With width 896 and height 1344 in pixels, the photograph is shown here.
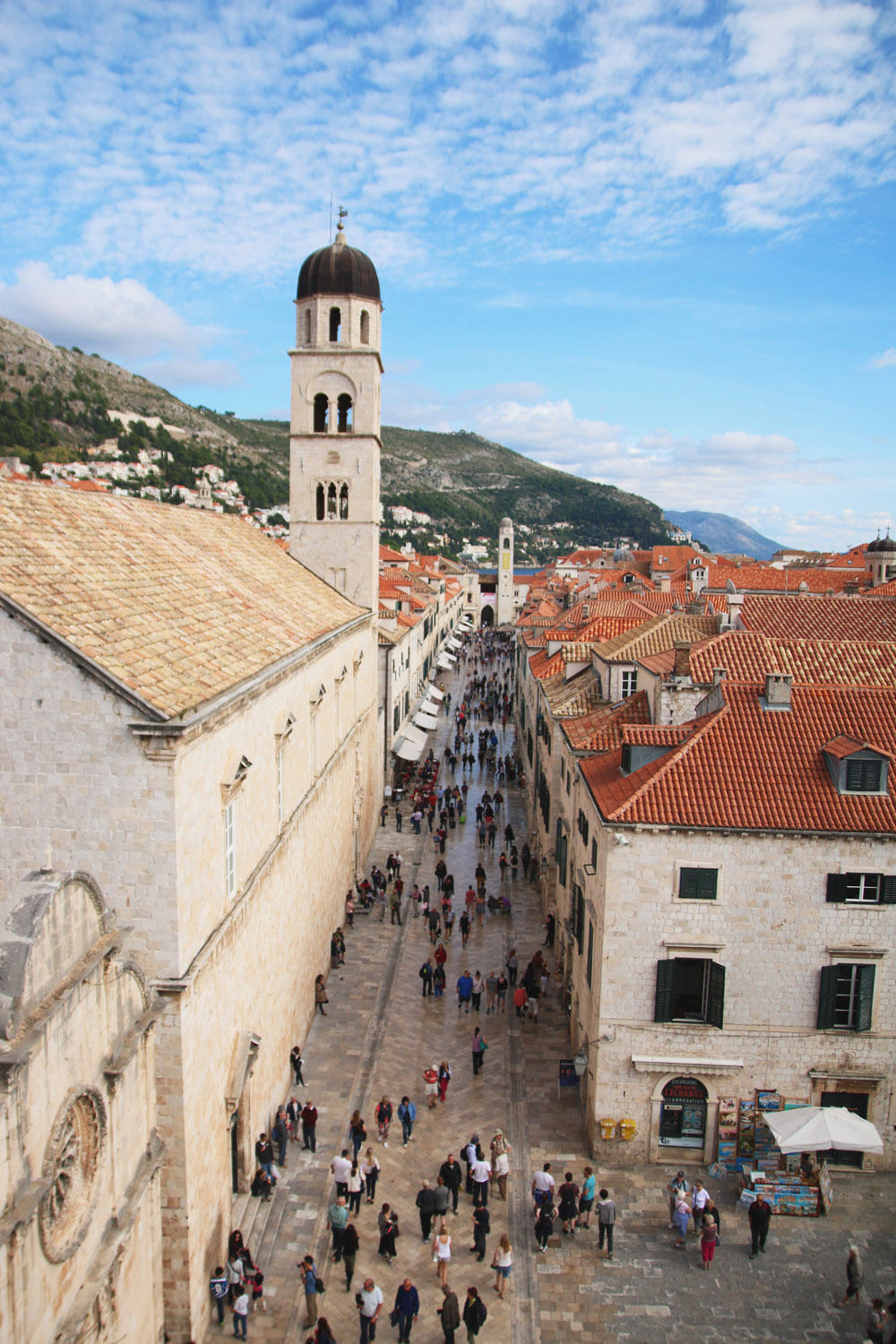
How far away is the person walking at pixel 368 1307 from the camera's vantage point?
1212 centimetres

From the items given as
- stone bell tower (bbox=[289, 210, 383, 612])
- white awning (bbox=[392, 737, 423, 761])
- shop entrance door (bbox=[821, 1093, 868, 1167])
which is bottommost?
shop entrance door (bbox=[821, 1093, 868, 1167])

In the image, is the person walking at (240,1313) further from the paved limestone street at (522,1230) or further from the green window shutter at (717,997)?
the green window shutter at (717,997)

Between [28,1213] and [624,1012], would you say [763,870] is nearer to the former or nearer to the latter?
[624,1012]

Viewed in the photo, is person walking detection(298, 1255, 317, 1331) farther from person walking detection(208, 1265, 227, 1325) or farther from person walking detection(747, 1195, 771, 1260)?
person walking detection(747, 1195, 771, 1260)

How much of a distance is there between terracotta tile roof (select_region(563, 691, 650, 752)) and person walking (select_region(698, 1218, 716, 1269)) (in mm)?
10109

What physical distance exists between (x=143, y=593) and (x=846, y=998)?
14.6 meters

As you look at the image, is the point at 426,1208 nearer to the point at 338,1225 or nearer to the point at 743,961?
the point at 338,1225

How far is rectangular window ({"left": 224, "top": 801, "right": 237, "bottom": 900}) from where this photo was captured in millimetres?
13492

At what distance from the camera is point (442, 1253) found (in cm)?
1338

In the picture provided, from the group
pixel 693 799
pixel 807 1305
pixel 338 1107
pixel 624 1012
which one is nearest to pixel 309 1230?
pixel 338 1107

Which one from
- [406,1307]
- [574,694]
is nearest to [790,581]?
[574,694]

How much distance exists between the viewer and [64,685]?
424 inches

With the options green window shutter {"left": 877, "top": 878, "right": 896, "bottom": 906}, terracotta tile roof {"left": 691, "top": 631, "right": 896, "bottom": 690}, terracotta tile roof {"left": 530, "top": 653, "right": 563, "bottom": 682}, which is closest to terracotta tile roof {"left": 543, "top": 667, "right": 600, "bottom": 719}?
terracotta tile roof {"left": 530, "top": 653, "right": 563, "bottom": 682}

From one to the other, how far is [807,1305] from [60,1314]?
436 inches
